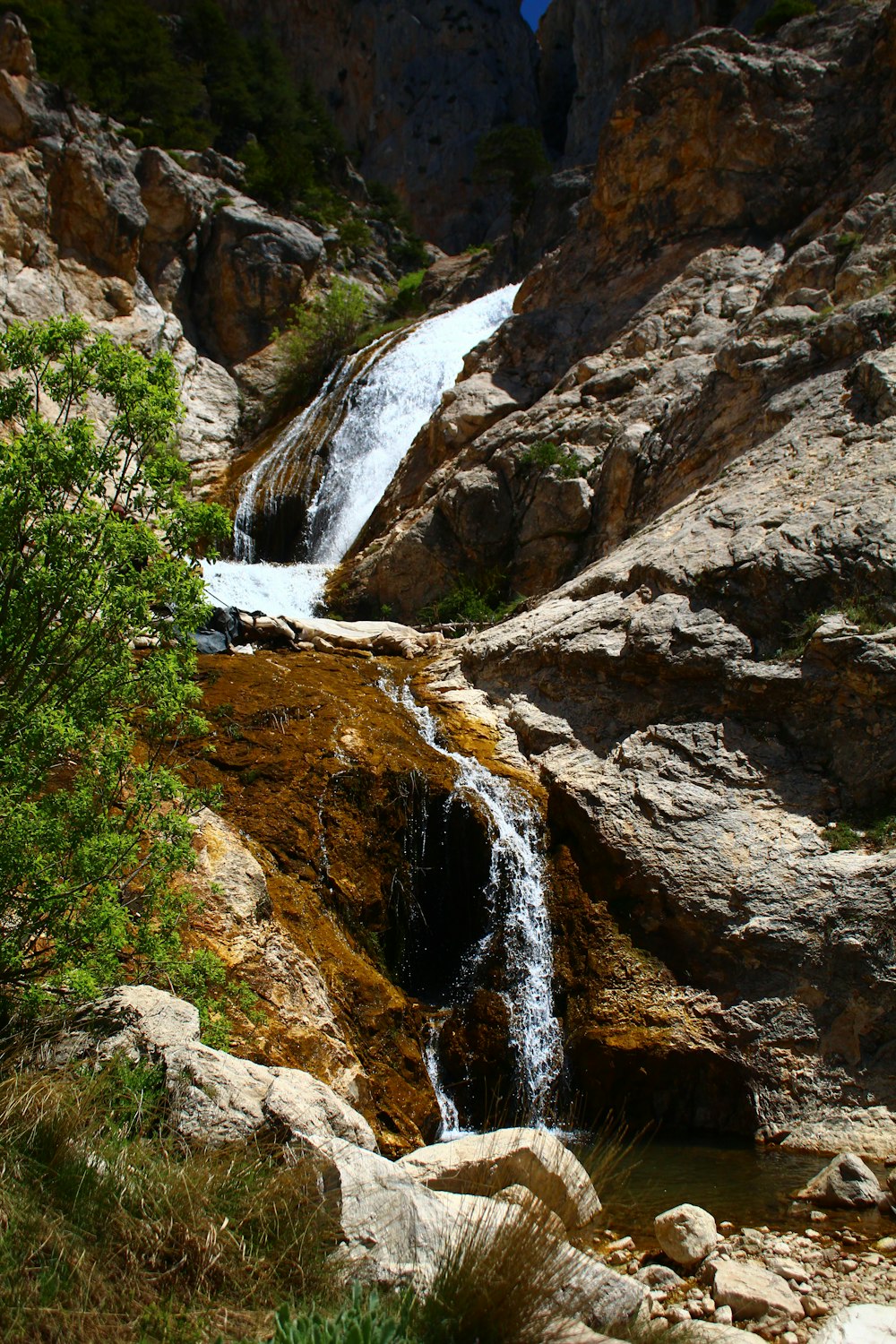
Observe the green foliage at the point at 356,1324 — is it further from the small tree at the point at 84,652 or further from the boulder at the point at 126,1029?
the small tree at the point at 84,652

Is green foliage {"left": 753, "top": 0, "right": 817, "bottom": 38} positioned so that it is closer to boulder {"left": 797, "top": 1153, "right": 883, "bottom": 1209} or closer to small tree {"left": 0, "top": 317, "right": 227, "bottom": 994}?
small tree {"left": 0, "top": 317, "right": 227, "bottom": 994}

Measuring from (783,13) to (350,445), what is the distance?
46.0ft

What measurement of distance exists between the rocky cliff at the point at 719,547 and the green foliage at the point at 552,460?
0.16 feet

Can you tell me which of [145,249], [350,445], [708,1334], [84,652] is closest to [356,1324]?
[708,1334]

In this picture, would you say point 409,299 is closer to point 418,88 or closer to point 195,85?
point 195,85

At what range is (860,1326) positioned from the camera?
395cm

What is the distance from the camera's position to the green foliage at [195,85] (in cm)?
2431

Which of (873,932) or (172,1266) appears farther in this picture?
(873,932)

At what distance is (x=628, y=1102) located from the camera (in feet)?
24.9

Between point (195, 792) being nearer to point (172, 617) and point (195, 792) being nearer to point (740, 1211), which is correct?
point (172, 617)

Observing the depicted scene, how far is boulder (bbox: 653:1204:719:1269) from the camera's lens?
5043 mm

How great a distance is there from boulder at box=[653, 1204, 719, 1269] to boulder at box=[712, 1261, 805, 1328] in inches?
9.0

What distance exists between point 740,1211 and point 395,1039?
2.58m

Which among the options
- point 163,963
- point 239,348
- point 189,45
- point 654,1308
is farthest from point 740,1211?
point 189,45
